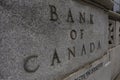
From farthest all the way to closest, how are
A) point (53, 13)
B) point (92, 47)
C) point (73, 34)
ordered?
point (92, 47) → point (73, 34) → point (53, 13)

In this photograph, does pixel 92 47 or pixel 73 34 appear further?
pixel 92 47

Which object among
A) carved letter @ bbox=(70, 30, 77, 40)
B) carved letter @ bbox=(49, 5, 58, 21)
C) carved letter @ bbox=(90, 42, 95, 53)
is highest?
carved letter @ bbox=(49, 5, 58, 21)

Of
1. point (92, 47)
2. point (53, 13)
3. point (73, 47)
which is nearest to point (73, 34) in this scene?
point (73, 47)

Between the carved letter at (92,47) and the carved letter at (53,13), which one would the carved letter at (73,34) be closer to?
the carved letter at (53,13)

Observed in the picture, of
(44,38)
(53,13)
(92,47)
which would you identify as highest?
(53,13)

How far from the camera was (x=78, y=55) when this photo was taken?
2.05 meters

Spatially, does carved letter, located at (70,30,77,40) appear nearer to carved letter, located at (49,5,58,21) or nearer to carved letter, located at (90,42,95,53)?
carved letter, located at (49,5,58,21)

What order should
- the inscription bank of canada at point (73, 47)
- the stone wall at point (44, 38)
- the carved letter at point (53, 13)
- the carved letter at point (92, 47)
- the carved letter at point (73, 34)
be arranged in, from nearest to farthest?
1. the stone wall at point (44, 38)
2. the inscription bank of canada at point (73, 47)
3. the carved letter at point (53, 13)
4. the carved letter at point (73, 34)
5. the carved letter at point (92, 47)

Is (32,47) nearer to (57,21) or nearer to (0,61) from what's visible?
(0,61)

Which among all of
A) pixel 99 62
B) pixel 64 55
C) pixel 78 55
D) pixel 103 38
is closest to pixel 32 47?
pixel 64 55

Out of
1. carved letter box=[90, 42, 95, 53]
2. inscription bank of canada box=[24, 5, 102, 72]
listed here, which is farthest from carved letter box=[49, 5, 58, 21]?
carved letter box=[90, 42, 95, 53]

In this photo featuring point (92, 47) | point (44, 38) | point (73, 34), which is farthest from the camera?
point (92, 47)

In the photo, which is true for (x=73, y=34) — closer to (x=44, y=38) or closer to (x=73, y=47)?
(x=73, y=47)

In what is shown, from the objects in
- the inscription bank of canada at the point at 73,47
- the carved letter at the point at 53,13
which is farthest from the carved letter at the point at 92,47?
the carved letter at the point at 53,13
